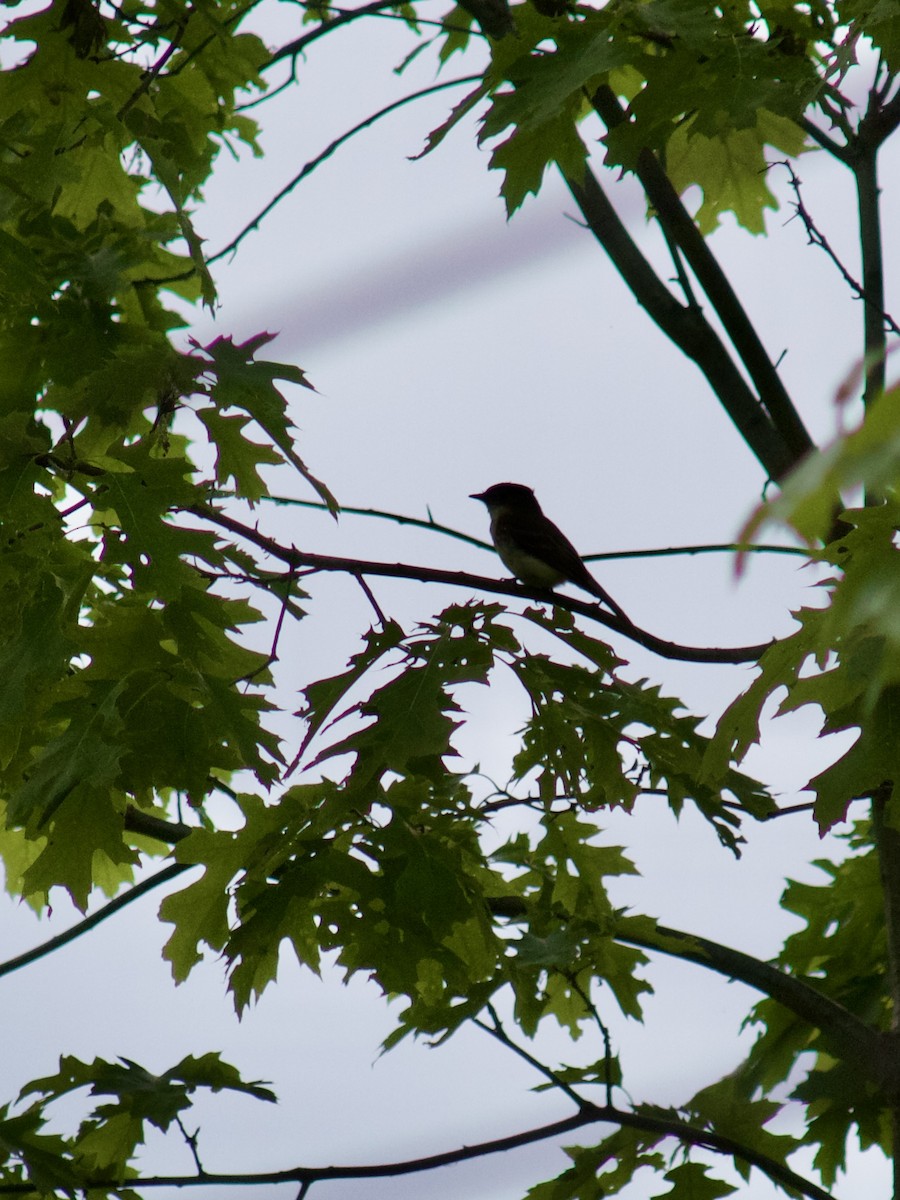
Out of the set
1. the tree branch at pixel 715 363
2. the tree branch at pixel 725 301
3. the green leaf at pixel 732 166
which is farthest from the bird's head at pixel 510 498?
the tree branch at pixel 725 301

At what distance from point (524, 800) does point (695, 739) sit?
61 centimetres

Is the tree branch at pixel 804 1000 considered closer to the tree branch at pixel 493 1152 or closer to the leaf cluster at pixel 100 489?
the tree branch at pixel 493 1152

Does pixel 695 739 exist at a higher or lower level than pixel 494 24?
lower

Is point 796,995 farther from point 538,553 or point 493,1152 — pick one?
point 538,553

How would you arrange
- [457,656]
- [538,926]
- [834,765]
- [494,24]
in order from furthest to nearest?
[494,24]
[538,926]
[457,656]
[834,765]

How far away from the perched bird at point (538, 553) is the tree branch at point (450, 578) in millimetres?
2649

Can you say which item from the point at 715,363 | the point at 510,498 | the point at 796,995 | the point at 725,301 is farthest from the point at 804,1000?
the point at 510,498

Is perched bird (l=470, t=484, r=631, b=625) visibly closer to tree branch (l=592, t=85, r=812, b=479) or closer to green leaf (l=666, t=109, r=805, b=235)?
green leaf (l=666, t=109, r=805, b=235)

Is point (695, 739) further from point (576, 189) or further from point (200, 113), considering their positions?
point (200, 113)

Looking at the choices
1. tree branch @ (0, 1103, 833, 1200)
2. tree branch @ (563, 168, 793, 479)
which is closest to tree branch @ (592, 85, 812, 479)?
tree branch @ (563, 168, 793, 479)

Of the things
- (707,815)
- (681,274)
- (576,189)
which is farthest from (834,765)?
(576,189)

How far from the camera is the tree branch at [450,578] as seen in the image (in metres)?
3.51

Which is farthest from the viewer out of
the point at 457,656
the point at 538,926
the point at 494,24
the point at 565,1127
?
the point at 494,24

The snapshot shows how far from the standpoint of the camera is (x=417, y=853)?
347cm
